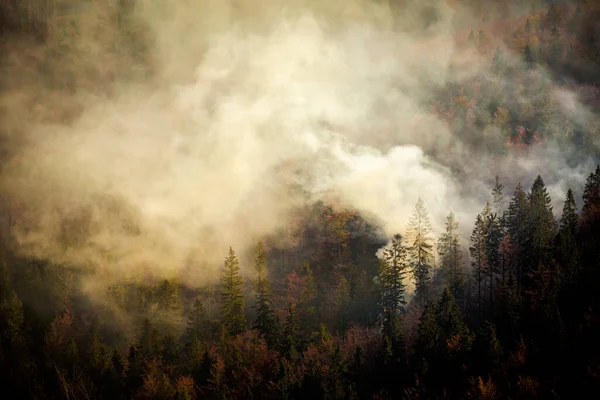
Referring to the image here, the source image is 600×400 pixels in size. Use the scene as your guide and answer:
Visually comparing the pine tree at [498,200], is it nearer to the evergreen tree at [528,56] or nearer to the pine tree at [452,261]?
the pine tree at [452,261]

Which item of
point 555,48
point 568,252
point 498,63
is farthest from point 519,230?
point 555,48

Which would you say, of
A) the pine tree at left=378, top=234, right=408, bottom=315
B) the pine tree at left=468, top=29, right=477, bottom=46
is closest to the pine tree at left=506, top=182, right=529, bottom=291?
the pine tree at left=378, top=234, right=408, bottom=315

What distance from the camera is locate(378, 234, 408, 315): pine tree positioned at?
72.1 metres

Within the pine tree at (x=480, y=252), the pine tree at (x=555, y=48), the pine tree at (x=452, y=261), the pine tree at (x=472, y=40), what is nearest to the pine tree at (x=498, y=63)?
the pine tree at (x=555, y=48)

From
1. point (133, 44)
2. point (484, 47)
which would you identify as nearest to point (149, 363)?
point (484, 47)

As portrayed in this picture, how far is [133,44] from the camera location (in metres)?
195

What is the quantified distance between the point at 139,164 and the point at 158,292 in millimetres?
68219

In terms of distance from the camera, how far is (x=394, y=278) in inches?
2869

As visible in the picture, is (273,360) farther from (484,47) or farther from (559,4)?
(559,4)

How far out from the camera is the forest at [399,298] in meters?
51.7

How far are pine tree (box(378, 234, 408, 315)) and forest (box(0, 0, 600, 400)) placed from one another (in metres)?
0.33

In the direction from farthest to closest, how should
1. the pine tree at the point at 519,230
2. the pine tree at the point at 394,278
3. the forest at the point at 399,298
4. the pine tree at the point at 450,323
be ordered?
the pine tree at the point at 394,278 → the pine tree at the point at 519,230 → the pine tree at the point at 450,323 → the forest at the point at 399,298

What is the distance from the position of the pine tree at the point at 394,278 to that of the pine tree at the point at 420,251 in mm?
1609

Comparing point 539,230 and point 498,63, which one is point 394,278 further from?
point 498,63
